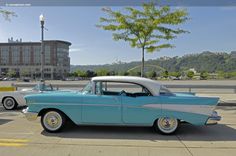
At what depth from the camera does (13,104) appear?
11000mm

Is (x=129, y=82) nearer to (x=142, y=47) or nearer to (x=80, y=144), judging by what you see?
(x=80, y=144)

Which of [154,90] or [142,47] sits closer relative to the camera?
[154,90]

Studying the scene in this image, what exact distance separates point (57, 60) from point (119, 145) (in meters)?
121

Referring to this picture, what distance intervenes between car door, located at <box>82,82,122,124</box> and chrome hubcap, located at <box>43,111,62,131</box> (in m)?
0.67

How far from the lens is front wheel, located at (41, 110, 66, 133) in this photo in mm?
6734

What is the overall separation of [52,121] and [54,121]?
5 cm

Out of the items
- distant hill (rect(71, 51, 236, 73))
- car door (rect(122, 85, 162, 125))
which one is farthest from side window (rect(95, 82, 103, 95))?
distant hill (rect(71, 51, 236, 73))

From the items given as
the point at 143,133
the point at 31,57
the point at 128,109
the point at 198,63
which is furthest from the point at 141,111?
the point at 198,63

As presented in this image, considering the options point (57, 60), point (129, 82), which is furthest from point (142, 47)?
point (57, 60)

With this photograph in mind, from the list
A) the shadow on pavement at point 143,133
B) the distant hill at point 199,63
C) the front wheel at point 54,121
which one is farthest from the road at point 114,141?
the distant hill at point 199,63

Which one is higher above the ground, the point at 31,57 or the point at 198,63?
the point at 31,57

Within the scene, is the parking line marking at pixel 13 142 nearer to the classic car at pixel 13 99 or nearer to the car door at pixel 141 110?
the car door at pixel 141 110

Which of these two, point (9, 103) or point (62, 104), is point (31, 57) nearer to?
point (9, 103)

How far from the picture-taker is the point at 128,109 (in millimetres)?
6539
